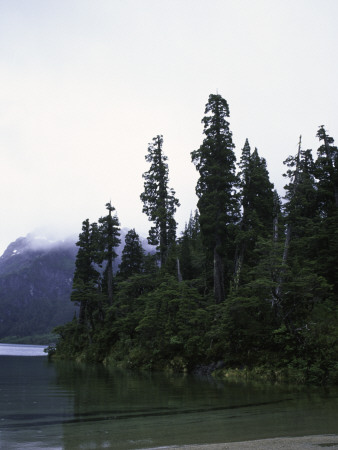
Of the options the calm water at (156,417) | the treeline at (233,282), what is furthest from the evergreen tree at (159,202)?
the calm water at (156,417)

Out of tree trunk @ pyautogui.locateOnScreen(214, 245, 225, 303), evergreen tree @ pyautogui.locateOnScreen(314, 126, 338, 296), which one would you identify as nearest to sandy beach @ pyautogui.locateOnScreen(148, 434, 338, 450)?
evergreen tree @ pyautogui.locateOnScreen(314, 126, 338, 296)

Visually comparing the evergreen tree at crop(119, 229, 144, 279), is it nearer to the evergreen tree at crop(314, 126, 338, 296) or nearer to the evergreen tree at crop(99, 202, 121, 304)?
the evergreen tree at crop(99, 202, 121, 304)

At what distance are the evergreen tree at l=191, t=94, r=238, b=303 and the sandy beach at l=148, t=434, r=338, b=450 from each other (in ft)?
70.9

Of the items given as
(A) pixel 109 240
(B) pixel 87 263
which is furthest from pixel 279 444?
(B) pixel 87 263

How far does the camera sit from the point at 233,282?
98.1ft

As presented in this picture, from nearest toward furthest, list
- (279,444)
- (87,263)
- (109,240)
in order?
(279,444) → (109,240) → (87,263)

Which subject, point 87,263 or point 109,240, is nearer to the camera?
point 109,240

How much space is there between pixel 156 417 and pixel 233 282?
70.5 feet

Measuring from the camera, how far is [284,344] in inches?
792

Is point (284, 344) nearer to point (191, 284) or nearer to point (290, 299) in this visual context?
point (290, 299)

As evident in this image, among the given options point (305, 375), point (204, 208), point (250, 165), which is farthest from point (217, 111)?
point (305, 375)

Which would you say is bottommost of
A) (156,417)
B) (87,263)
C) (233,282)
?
(156,417)

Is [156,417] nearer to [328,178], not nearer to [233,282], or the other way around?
[233,282]

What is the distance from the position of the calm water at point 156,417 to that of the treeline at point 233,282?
6.45 metres
